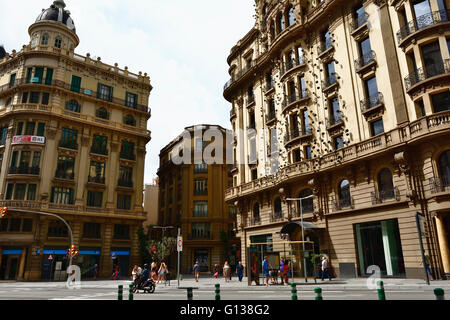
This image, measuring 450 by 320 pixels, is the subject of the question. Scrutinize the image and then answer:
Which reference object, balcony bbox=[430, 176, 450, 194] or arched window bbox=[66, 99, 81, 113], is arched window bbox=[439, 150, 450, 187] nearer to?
balcony bbox=[430, 176, 450, 194]

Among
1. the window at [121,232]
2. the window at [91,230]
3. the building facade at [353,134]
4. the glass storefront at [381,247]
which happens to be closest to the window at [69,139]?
the window at [91,230]

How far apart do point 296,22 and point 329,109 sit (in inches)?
365

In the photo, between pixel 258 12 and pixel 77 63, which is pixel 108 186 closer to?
pixel 77 63

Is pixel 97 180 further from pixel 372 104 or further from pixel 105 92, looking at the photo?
pixel 372 104

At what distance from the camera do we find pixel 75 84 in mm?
43719

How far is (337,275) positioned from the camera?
84.1ft

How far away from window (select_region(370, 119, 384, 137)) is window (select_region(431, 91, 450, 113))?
12.6 feet

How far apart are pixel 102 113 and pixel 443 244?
40.2 m

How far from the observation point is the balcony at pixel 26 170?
124 ft

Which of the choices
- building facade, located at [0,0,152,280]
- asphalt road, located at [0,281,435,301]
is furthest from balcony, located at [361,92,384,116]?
building facade, located at [0,0,152,280]

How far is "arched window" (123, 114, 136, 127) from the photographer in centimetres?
4746

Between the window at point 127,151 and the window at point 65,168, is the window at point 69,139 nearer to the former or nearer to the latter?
the window at point 65,168

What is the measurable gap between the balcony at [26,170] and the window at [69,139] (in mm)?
4127
